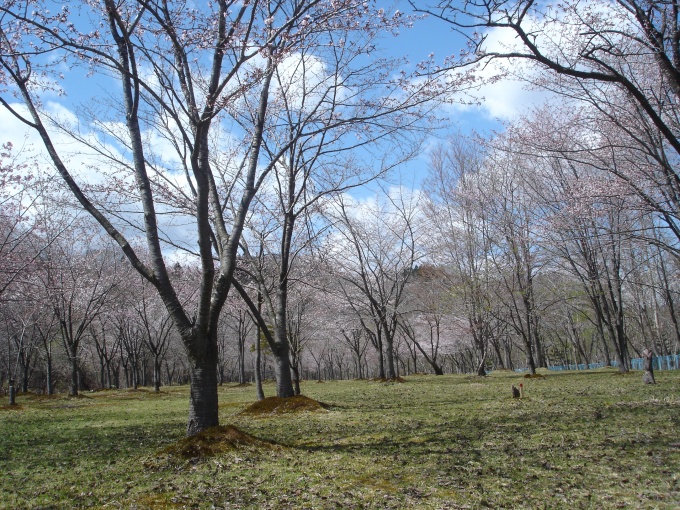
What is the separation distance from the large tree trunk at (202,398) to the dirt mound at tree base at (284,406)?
4.09m

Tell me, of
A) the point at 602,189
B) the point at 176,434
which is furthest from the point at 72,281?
the point at 602,189

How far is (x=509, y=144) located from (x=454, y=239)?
377 inches

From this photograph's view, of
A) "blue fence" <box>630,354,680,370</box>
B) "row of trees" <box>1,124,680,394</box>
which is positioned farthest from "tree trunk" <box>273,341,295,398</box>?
"blue fence" <box>630,354,680,370</box>

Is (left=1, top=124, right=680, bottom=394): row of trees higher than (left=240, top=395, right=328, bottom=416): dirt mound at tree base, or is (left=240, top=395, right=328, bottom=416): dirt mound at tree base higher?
(left=1, top=124, right=680, bottom=394): row of trees

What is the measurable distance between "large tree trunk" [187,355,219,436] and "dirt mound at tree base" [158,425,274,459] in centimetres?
17

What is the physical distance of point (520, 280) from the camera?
20.8 m

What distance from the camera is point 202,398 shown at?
21.0 feet

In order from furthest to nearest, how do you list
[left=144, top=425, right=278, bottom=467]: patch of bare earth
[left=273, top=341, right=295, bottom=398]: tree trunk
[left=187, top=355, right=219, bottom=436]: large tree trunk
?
[left=273, top=341, right=295, bottom=398]: tree trunk, [left=187, top=355, right=219, bottom=436]: large tree trunk, [left=144, top=425, right=278, bottom=467]: patch of bare earth

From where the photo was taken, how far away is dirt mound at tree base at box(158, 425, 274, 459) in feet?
19.1

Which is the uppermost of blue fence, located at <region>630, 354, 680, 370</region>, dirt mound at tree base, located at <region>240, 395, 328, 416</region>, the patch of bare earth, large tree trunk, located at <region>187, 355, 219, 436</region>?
large tree trunk, located at <region>187, 355, 219, 436</region>

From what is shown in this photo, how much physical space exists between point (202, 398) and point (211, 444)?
682mm

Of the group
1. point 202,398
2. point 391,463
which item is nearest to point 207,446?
point 202,398

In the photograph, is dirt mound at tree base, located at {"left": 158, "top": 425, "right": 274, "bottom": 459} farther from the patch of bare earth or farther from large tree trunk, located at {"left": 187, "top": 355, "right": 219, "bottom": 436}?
large tree trunk, located at {"left": 187, "top": 355, "right": 219, "bottom": 436}

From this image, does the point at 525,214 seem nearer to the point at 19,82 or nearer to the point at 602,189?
the point at 602,189
